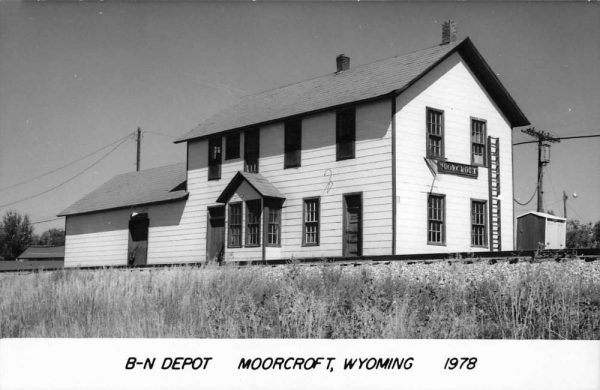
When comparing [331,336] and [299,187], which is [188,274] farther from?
[299,187]

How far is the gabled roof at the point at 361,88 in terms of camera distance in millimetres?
20312

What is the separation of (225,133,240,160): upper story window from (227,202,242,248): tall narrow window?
7.08 feet

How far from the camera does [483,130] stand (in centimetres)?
2186

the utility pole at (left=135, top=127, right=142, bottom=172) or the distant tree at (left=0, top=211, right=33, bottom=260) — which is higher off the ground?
the utility pole at (left=135, top=127, right=142, bottom=172)

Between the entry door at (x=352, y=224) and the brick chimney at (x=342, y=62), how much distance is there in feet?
23.1

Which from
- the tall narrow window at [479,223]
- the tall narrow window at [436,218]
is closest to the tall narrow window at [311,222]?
the tall narrow window at [436,218]

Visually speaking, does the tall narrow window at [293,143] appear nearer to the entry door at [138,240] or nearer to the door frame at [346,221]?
the door frame at [346,221]

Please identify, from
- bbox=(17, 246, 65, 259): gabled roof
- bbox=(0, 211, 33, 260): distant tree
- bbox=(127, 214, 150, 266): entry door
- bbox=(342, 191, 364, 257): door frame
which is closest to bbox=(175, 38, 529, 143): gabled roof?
bbox=(342, 191, 364, 257): door frame

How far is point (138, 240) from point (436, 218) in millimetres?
16086

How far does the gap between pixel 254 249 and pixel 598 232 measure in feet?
75.2

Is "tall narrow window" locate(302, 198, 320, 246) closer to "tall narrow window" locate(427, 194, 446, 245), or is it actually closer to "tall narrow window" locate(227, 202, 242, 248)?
"tall narrow window" locate(227, 202, 242, 248)

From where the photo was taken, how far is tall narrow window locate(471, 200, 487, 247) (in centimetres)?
2131

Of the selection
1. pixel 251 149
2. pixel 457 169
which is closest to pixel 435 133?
pixel 457 169

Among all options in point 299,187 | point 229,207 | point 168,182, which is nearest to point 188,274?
point 299,187
